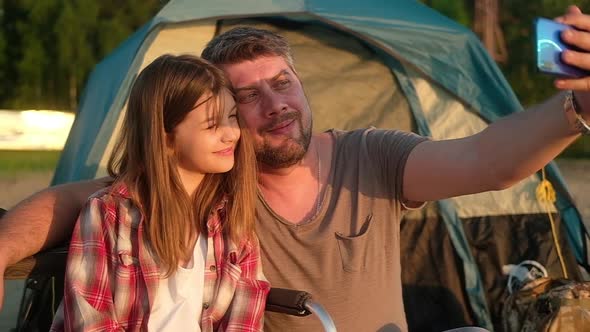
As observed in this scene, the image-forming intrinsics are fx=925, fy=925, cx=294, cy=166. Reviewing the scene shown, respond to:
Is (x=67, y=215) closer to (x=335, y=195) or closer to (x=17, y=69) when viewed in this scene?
(x=335, y=195)

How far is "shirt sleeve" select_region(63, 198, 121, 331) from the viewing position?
7.11 feet

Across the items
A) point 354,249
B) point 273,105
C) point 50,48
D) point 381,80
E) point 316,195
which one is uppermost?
point 50,48

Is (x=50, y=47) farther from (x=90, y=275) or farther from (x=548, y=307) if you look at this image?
(x=90, y=275)

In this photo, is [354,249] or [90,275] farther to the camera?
[354,249]

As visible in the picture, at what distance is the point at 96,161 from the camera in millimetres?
4285

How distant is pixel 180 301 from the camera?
2230 mm

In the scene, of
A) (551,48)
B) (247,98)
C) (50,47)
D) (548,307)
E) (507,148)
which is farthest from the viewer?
(50,47)

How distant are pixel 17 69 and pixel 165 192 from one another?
16.2 meters

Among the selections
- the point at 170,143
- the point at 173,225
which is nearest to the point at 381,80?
the point at 170,143

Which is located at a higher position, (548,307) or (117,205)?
(117,205)

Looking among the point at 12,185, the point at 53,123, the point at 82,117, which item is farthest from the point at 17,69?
the point at 82,117

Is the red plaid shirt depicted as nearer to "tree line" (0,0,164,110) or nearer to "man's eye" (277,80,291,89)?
"man's eye" (277,80,291,89)

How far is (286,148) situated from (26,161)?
10.5 m

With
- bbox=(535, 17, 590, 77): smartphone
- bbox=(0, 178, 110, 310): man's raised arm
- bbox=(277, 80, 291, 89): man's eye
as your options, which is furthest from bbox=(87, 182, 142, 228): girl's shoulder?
bbox=(535, 17, 590, 77): smartphone
